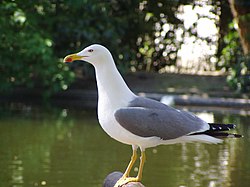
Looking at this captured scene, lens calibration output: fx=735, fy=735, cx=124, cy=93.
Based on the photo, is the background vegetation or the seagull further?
the background vegetation

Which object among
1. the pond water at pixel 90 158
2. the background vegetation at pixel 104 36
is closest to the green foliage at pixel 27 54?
the background vegetation at pixel 104 36

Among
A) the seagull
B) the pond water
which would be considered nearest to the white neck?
the seagull

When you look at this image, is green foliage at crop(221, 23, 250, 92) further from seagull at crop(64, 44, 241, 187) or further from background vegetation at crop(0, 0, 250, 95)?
seagull at crop(64, 44, 241, 187)

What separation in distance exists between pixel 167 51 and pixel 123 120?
15124mm

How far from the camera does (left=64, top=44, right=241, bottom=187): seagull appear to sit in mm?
4762

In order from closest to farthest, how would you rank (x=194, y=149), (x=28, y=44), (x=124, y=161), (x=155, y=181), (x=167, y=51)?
(x=155, y=181), (x=124, y=161), (x=194, y=149), (x=28, y=44), (x=167, y=51)

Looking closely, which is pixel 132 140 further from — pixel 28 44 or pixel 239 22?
pixel 239 22

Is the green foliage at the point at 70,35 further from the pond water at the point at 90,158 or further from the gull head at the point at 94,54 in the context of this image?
the gull head at the point at 94,54

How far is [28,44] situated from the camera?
49.6 ft

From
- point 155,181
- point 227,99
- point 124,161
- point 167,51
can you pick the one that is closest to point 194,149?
point 124,161

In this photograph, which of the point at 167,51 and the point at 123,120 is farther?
the point at 167,51

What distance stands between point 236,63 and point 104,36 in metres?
3.25

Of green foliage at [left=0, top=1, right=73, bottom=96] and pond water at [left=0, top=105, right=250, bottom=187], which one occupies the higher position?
green foliage at [left=0, top=1, right=73, bottom=96]

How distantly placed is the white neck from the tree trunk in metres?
11.9
